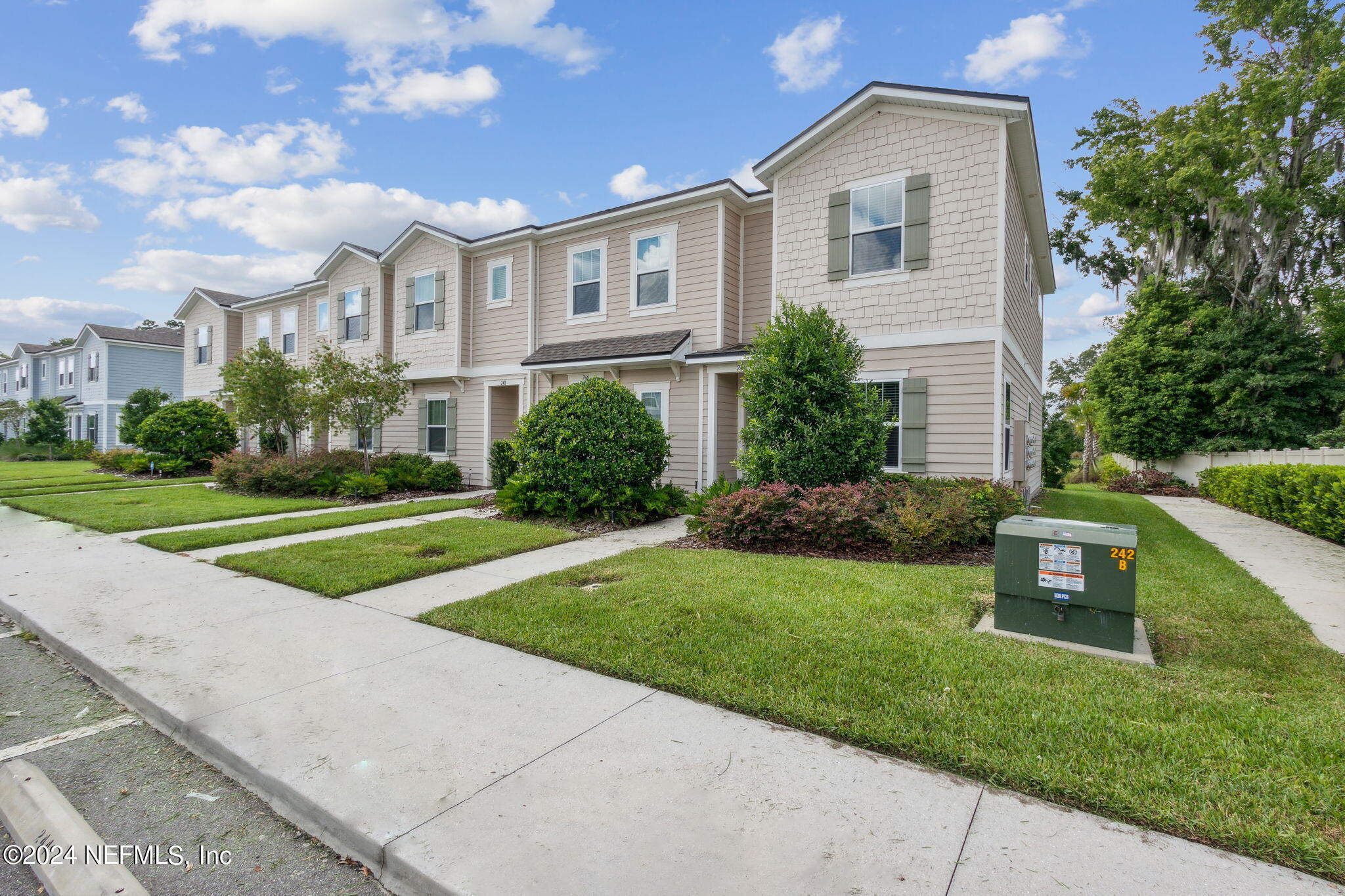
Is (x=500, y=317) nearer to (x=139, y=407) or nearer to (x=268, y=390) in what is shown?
(x=268, y=390)

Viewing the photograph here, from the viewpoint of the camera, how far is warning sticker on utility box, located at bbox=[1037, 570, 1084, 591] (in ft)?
13.8

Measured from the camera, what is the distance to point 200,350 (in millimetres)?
24250

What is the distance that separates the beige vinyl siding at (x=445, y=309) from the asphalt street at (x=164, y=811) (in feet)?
41.2

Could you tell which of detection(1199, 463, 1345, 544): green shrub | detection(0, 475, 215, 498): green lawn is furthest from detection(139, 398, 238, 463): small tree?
detection(1199, 463, 1345, 544): green shrub

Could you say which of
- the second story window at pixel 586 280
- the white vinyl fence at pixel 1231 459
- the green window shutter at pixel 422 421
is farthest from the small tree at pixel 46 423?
the white vinyl fence at pixel 1231 459

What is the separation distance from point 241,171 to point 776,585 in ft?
51.4

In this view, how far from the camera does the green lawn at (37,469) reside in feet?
62.9

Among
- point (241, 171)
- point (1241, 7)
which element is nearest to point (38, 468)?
point (241, 171)

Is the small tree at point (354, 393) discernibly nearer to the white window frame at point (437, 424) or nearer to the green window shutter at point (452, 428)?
the green window shutter at point (452, 428)

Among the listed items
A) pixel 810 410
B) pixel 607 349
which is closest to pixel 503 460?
pixel 607 349

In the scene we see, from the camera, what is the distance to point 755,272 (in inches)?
482

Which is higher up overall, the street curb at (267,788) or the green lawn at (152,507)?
the green lawn at (152,507)

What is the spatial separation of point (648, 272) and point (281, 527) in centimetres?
813

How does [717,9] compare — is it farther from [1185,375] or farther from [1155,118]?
[1185,375]
